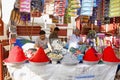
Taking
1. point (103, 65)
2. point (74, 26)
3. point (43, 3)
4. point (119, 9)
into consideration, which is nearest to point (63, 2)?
point (43, 3)

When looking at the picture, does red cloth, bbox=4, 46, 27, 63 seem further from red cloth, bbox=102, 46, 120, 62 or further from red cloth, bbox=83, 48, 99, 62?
red cloth, bbox=102, 46, 120, 62

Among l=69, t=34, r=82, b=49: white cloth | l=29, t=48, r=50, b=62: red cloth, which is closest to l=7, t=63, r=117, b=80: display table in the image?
l=29, t=48, r=50, b=62: red cloth

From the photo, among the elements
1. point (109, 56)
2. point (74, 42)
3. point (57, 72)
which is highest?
point (74, 42)

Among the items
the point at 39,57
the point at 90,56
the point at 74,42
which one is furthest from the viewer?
the point at 74,42

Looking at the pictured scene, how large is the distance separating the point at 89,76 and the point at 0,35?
173 inches

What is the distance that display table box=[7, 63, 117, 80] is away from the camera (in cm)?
372

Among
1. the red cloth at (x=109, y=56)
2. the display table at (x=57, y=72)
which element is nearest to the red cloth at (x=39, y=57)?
the display table at (x=57, y=72)

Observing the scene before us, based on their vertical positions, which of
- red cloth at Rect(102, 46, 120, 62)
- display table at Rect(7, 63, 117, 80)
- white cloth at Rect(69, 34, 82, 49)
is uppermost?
white cloth at Rect(69, 34, 82, 49)

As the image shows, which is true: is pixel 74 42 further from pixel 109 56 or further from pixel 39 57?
pixel 39 57

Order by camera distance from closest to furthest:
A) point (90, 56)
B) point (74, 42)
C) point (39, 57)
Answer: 1. point (39, 57)
2. point (90, 56)
3. point (74, 42)

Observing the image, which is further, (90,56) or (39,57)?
(90,56)

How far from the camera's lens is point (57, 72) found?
12.3 ft

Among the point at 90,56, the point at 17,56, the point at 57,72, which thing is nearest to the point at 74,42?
the point at 90,56

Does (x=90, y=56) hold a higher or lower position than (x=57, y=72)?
higher
